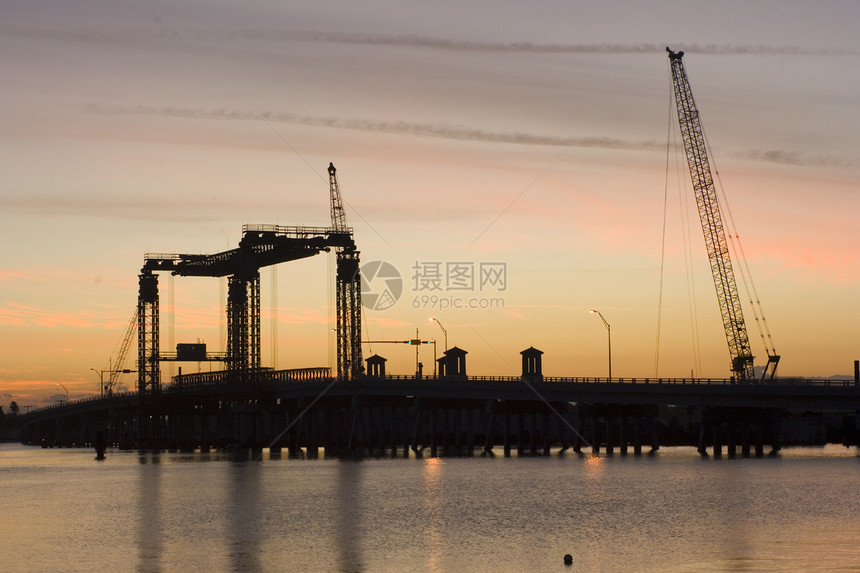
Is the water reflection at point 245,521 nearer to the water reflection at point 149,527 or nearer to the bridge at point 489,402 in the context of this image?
the water reflection at point 149,527

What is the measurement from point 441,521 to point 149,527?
48.6 ft

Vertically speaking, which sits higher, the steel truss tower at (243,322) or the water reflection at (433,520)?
the steel truss tower at (243,322)

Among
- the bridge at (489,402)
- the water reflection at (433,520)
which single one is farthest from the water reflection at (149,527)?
the bridge at (489,402)

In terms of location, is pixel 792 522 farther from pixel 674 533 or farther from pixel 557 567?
pixel 557 567

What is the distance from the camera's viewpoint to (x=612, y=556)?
151 ft

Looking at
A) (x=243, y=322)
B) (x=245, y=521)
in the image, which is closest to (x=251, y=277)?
(x=243, y=322)

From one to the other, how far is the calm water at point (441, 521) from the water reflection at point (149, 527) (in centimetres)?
12

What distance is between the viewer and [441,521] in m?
61.1

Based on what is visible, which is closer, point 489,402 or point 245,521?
point 245,521

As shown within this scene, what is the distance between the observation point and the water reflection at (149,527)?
45.6 meters

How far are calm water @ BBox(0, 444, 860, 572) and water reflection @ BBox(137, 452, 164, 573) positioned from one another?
12 cm

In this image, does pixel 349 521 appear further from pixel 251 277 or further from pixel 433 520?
pixel 251 277

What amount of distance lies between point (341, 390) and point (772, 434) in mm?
57637

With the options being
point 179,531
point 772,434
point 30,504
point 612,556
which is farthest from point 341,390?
point 612,556
